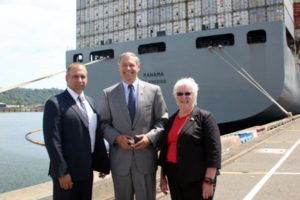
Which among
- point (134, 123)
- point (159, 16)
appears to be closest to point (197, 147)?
point (134, 123)

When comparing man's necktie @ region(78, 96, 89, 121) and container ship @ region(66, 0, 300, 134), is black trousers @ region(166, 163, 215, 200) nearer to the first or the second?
man's necktie @ region(78, 96, 89, 121)

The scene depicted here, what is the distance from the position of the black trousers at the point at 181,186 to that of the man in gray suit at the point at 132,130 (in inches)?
9.3

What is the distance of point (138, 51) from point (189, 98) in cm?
1392

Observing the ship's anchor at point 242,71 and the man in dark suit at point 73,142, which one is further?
the ship's anchor at point 242,71

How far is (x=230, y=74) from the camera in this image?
1373 cm

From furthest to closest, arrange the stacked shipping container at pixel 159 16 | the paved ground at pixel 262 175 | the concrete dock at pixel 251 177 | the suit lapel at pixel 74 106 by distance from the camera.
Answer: the stacked shipping container at pixel 159 16 < the paved ground at pixel 262 175 < the concrete dock at pixel 251 177 < the suit lapel at pixel 74 106

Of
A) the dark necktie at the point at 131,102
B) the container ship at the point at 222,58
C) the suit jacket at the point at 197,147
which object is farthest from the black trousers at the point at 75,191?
the container ship at the point at 222,58

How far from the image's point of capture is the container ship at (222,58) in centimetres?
1353

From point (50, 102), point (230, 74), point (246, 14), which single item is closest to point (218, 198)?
point (50, 102)

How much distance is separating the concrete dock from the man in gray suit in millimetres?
1059

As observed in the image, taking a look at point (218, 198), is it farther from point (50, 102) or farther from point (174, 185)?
point (50, 102)

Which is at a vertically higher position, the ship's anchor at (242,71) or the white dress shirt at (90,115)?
the ship's anchor at (242,71)

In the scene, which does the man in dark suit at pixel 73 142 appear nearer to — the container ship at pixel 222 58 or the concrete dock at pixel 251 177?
the concrete dock at pixel 251 177

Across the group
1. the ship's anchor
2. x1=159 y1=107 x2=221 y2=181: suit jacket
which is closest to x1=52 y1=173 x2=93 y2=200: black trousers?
x1=159 y1=107 x2=221 y2=181: suit jacket
